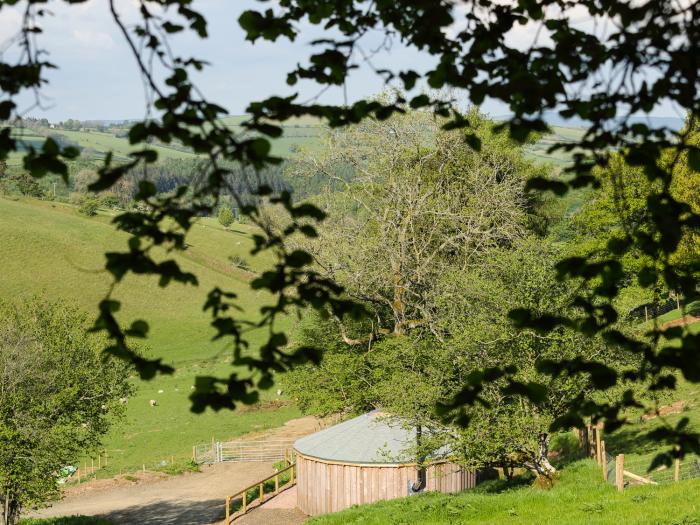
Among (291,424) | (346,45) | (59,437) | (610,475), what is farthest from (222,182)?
(291,424)

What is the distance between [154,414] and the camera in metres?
63.4

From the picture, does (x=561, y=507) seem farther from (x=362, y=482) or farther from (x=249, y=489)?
(x=249, y=489)

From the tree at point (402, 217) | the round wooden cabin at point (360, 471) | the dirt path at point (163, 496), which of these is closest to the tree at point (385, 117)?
the round wooden cabin at point (360, 471)

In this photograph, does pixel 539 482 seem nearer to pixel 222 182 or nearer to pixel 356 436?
pixel 356 436

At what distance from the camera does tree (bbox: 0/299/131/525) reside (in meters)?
26.4

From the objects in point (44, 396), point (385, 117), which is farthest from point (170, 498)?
point (385, 117)

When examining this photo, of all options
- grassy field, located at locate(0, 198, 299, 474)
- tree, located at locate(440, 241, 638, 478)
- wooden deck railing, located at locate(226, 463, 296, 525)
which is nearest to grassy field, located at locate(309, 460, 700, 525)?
tree, located at locate(440, 241, 638, 478)

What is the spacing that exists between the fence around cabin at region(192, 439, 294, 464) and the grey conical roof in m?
13.8

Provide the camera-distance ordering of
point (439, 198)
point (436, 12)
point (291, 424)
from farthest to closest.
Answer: point (291, 424)
point (439, 198)
point (436, 12)

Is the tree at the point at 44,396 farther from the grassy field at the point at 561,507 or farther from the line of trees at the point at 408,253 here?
the grassy field at the point at 561,507

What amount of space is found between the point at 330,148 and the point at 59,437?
55.9 feet

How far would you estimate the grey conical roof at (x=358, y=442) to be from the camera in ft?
97.0

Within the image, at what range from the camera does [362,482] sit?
29.8 metres

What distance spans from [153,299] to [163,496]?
57.6m
